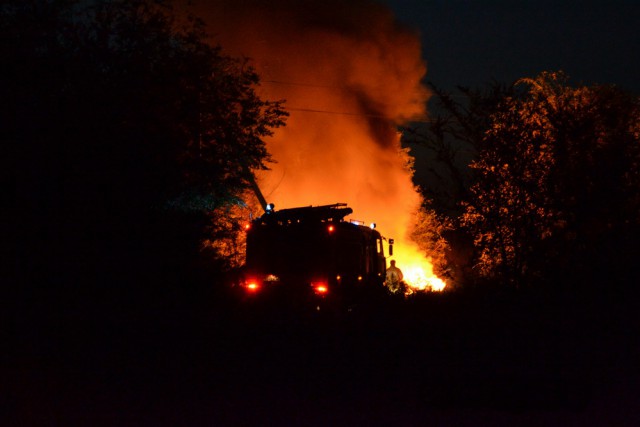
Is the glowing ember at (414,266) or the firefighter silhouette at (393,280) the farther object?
the glowing ember at (414,266)

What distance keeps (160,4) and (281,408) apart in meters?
10.5

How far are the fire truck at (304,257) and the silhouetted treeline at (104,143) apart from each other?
1711 millimetres

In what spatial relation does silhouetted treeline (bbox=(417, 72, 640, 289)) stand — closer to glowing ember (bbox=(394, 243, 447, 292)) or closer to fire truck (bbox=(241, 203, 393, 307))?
fire truck (bbox=(241, 203, 393, 307))

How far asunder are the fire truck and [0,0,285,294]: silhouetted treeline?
1711mm

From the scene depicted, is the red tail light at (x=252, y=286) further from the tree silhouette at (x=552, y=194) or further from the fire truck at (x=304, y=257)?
the tree silhouette at (x=552, y=194)

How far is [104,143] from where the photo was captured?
38.8 feet

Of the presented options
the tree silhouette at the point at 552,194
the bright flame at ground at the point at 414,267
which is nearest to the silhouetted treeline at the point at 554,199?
the tree silhouette at the point at 552,194

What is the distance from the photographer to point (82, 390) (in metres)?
8.10

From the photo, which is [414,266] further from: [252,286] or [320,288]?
[252,286]

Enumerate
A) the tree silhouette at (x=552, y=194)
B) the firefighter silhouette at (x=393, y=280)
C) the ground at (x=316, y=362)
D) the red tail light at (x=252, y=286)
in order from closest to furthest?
the ground at (x=316, y=362), the tree silhouette at (x=552, y=194), the red tail light at (x=252, y=286), the firefighter silhouette at (x=393, y=280)

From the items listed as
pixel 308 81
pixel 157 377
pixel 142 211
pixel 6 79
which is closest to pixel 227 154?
pixel 142 211

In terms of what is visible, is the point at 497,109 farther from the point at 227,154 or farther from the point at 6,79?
the point at 6,79

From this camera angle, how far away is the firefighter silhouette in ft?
62.7

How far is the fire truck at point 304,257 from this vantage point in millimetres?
14859
